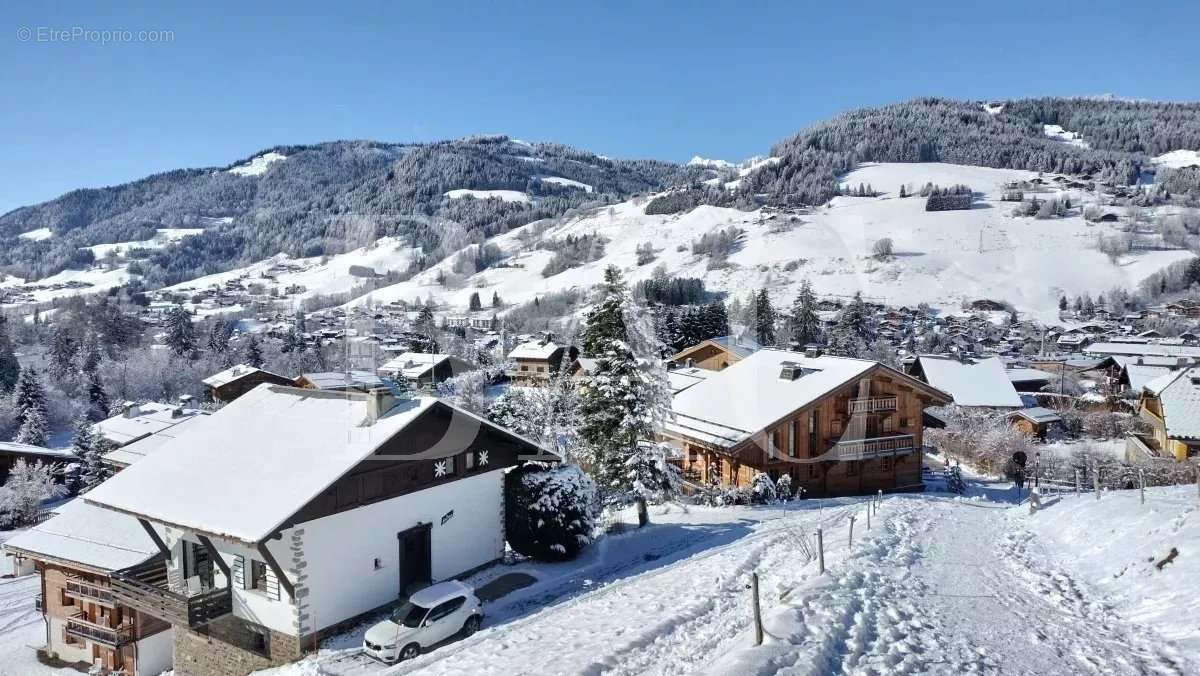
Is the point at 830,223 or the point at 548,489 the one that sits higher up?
the point at 830,223

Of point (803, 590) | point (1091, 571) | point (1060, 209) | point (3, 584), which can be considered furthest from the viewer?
point (1060, 209)

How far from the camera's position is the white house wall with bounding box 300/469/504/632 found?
1645 centimetres

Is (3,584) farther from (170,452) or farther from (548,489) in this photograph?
(548,489)

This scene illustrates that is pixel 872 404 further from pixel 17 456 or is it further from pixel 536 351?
pixel 17 456

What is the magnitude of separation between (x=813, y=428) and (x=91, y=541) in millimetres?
29232

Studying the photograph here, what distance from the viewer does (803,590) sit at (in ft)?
40.3

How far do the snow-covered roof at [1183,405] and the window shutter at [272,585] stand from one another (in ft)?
149

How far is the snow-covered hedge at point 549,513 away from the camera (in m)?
21.4

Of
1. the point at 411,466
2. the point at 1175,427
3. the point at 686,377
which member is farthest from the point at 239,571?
the point at 1175,427

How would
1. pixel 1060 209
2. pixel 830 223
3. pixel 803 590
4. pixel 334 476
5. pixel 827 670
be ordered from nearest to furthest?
pixel 827 670, pixel 803 590, pixel 334 476, pixel 1060 209, pixel 830 223

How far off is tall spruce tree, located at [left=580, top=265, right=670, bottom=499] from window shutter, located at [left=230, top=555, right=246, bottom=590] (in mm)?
12659

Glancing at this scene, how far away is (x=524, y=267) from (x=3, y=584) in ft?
498

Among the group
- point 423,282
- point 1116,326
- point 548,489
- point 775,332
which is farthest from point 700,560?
point 423,282

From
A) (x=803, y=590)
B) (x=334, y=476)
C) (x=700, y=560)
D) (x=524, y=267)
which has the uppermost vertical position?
(x=524, y=267)
